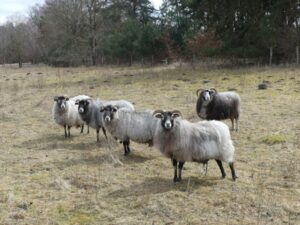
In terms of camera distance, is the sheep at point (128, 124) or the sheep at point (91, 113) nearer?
the sheep at point (128, 124)

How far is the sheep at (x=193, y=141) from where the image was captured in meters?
9.09

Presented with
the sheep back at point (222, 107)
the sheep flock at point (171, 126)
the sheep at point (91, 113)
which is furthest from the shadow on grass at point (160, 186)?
the sheep back at point (222, 107)

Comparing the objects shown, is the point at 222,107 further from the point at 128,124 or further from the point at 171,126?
the point at 171,126

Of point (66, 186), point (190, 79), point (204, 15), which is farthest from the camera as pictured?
point (204, 15)

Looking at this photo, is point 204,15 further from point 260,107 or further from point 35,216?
point 35,216

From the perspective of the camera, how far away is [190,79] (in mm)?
26812

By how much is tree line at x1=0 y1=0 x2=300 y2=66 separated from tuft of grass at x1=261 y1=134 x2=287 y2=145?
19591mm

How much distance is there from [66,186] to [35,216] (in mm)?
1539

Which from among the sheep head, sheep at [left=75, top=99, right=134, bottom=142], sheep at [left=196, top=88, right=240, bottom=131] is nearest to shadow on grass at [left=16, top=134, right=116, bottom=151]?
sheep at [left=75, top=99, right=134, bottom=142]

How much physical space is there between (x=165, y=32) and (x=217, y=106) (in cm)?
2733

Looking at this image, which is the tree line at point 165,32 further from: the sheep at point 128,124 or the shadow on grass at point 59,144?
the sheep at point 128,124

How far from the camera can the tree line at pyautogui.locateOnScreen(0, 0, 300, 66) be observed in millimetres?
31500

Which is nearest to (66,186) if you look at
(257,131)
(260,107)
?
(257,131)

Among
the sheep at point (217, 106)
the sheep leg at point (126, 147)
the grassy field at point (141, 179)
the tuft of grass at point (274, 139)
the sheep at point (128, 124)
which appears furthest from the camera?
the sheep at point (217, 106)
